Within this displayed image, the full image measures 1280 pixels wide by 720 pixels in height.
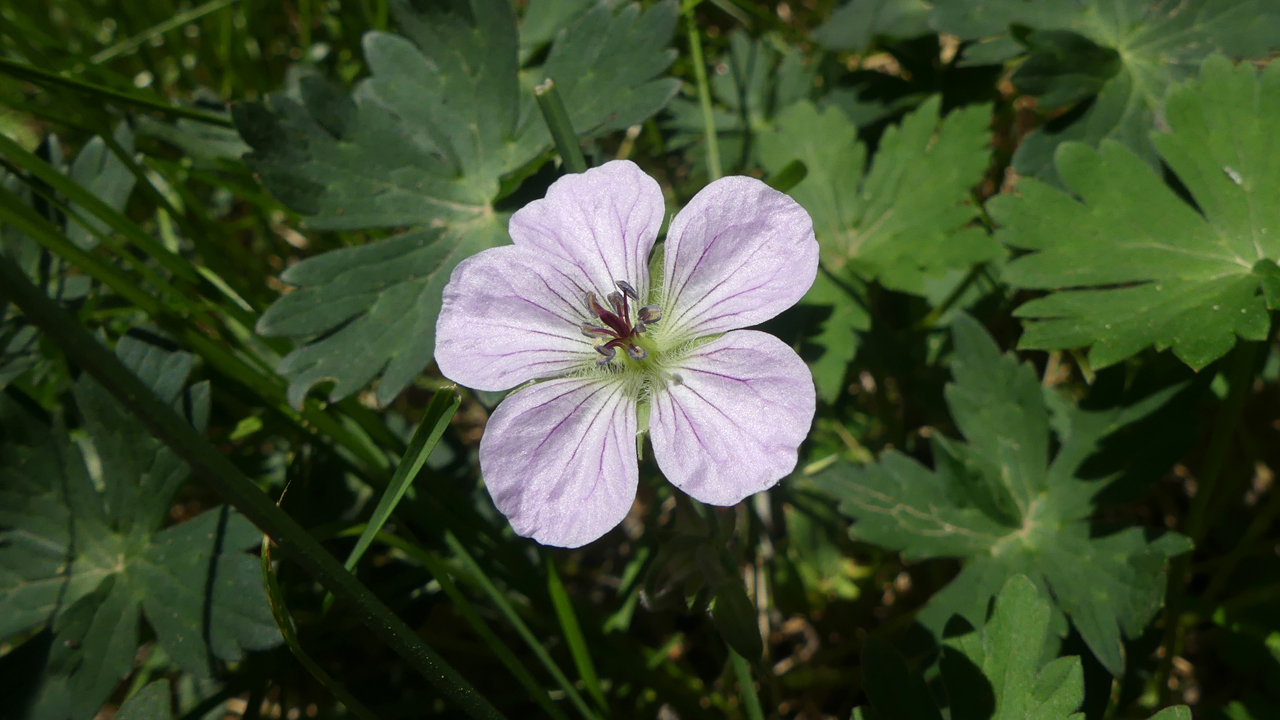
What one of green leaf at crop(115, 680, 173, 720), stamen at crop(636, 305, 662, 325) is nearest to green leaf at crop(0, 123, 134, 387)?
green leaf at crop(115, 680, 173, 720)

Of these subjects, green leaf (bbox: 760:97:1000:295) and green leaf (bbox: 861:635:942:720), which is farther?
green leaf (bbox: 760:97:1000:295)

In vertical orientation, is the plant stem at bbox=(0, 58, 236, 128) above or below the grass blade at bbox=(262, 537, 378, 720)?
above

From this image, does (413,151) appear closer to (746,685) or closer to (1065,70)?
(746,685)

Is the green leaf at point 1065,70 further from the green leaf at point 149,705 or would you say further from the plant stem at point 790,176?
the green leaf at point 149,705

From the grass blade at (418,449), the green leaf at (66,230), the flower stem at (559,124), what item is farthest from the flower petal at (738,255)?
the green leaf at (66,230)

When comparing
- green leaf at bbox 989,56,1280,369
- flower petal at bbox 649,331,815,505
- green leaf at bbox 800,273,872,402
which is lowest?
green leaf at bbox 800,273,872,402

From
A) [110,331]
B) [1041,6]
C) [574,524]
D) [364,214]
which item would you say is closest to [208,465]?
[574,524]

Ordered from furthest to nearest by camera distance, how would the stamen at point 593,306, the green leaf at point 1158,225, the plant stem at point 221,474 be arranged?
the green leaf at point 1158,225 < the stamen at point 593,306 < the plant stem at point 221,474

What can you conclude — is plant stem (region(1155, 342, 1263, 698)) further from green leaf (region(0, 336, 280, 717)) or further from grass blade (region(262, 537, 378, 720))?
green leaf (region(0, 336, 280, 717))
